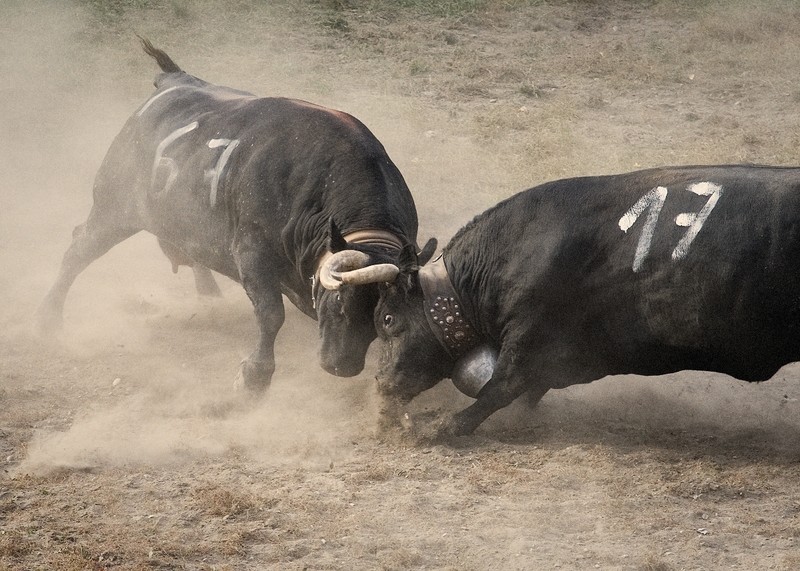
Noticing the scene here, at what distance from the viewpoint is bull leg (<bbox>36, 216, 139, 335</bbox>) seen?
8266 millimetres

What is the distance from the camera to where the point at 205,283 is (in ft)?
29.4

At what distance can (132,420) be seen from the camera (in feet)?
21.3

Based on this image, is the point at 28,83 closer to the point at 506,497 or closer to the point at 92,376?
the point at 92,376

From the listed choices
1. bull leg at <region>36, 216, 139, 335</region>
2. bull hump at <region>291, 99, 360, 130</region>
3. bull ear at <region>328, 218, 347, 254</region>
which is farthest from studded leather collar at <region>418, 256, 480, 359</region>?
bull leg at <region>36, 216, 139, 335</region>

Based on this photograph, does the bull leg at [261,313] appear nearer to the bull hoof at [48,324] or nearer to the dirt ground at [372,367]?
the dirt ground at [372,367]

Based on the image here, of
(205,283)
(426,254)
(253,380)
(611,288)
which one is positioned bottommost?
(205,283)

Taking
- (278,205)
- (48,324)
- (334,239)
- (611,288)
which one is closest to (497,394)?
(611,288)

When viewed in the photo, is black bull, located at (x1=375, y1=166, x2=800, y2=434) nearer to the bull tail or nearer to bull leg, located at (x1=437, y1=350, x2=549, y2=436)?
bull leg, located at (x1=437, y1=350, x2=549, y2=436)

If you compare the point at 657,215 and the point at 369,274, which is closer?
the point at 657,215

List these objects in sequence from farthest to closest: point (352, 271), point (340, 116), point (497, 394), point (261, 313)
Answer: point (340, 116) < point (261, 313) < point (352, 271) < point (497, 394)

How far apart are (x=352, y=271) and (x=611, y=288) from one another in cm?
148

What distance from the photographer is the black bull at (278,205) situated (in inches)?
263

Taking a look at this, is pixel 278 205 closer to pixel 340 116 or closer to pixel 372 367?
pixel 340 116

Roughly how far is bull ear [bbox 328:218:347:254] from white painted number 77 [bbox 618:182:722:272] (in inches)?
64.5
